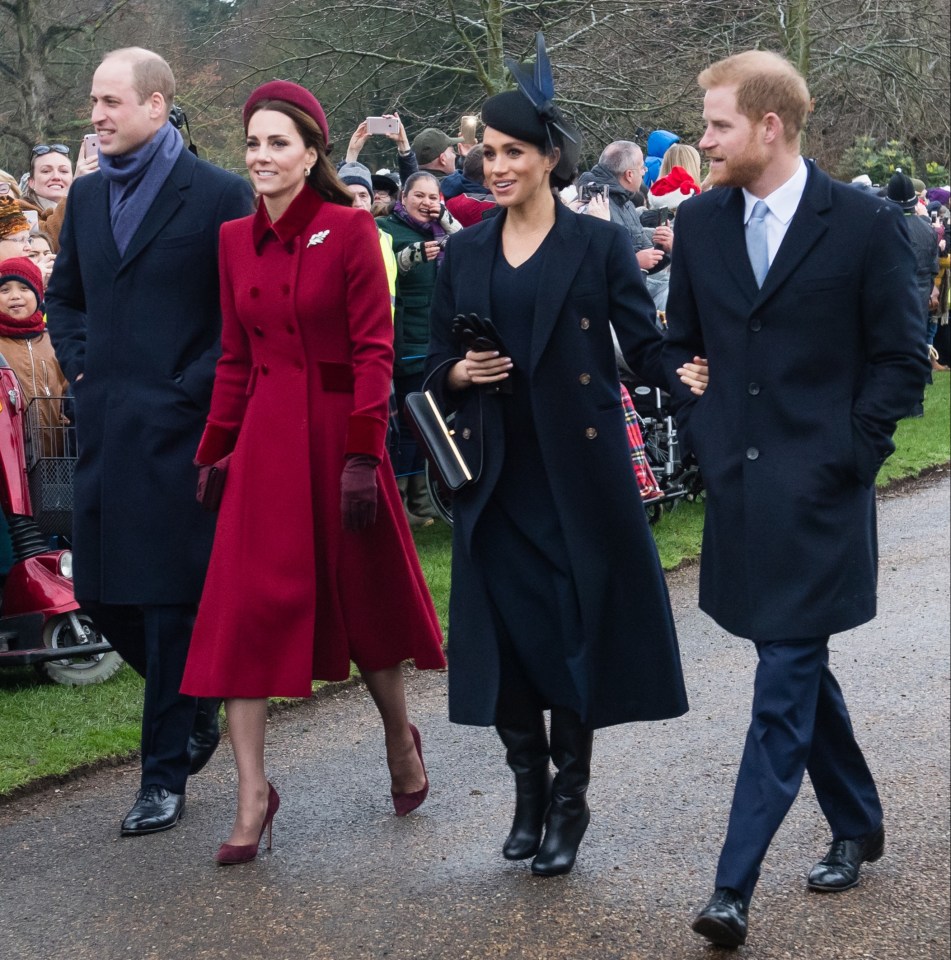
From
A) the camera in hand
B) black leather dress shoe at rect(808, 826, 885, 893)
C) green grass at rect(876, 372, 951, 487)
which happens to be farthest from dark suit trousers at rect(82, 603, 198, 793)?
green grass at rect(876, 372, 951, 487)

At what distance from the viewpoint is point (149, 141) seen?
509 centimetres

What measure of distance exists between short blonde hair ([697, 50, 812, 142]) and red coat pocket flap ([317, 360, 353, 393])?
133 cm

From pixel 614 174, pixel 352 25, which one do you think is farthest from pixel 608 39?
pixel 614 174

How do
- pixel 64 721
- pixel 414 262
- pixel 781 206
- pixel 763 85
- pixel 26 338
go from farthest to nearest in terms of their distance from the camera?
pixel 414 262
pixel 26 338
pixel 64 721
pixel 781 206
pixel 763 85

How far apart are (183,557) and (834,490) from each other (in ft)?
6.58

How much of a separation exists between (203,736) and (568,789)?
143cm

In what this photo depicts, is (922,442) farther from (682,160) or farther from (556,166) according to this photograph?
(556,166)

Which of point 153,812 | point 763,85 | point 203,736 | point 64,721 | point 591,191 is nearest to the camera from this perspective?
point 763,85

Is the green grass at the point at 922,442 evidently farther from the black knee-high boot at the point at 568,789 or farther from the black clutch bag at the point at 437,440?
the black clutch bag at the point at 437,440

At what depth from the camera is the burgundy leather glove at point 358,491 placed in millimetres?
4648

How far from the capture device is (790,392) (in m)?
4.14

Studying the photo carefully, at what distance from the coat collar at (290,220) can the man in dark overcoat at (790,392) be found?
1.22 m

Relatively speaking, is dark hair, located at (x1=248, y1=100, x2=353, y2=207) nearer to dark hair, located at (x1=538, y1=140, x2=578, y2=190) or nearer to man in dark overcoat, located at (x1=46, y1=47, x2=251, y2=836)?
man in dark overcoat, located at (x1=46, y1=47, x2=251, y2=836)

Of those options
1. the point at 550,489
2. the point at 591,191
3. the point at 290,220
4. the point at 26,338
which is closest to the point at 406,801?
the point at 550,489
